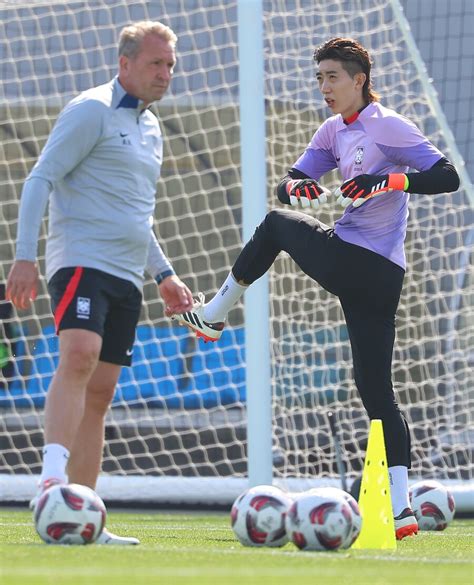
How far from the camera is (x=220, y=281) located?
34.8 feet

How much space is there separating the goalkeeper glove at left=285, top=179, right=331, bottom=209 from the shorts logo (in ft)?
3.33

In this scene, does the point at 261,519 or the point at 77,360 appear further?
the point at 77,360

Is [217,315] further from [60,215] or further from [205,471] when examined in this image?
[205,471]

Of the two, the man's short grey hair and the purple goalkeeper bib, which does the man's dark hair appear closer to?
the purple goalkeeper bib

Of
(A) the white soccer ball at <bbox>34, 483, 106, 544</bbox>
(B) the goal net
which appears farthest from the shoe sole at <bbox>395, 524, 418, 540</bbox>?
(B) the goal net

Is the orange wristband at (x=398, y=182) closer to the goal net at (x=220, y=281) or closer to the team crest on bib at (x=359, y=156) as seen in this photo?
the team crest on bib at (x=359, y=156)

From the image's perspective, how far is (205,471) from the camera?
10.1 m

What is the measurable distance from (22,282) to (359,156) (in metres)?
1.48

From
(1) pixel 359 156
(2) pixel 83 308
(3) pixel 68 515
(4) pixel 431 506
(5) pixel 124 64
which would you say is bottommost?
(4) pixel 431 506

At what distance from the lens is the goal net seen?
8.31 m

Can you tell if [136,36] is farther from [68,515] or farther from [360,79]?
[68,515]

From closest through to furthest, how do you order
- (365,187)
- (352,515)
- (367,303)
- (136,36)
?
(352,515) < (136,36) < (365,187) < (367,303)

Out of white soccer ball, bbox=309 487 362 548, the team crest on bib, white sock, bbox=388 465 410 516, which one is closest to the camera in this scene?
white soccer ball, bbox=309 487 362 548

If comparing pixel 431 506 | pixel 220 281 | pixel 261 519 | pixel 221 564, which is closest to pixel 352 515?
pixel 261 519
